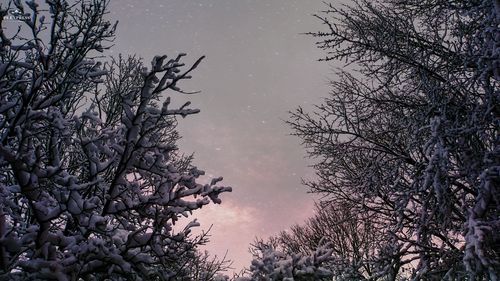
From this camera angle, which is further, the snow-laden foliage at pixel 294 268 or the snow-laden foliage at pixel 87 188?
the snow-laden foliage at pixel 294 268

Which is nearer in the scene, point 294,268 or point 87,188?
point 87,188

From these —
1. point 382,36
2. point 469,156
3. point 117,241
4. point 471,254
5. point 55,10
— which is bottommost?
point 471,254

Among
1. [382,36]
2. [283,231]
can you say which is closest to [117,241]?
[382,36]

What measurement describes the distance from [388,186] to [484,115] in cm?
222

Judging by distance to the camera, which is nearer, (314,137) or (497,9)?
(497,9)

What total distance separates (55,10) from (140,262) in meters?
2.87

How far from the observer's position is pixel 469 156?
5305mm

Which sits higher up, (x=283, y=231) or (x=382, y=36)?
(x=283, y=231)

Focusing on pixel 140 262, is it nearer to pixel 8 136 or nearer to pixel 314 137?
pixel 8 136

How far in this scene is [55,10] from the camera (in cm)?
426

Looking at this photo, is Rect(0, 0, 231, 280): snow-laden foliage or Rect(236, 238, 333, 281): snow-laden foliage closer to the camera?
Rect(0, 0, 231, 280): snow-laden foliage

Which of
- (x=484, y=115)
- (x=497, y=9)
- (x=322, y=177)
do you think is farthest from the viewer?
(x=322, y=177)

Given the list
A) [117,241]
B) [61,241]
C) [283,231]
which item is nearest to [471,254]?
[117,241]

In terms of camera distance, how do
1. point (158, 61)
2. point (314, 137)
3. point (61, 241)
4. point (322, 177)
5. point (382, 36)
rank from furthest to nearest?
point (322, 177) < point (314, 137) < point (382, 36) < point (158, 61) < point (61, 241)
